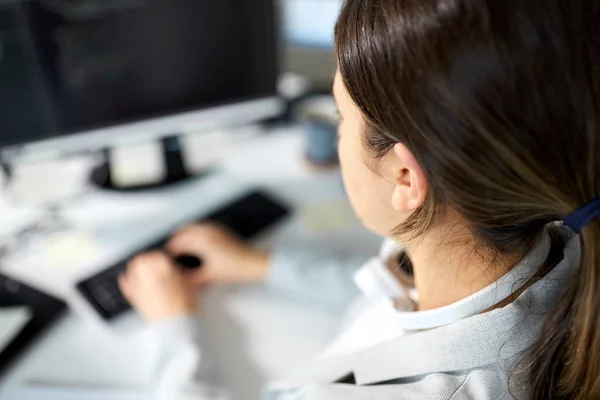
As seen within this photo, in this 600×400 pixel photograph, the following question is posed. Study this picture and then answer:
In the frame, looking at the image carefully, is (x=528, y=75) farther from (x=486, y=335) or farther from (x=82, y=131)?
(x=82, y=131)

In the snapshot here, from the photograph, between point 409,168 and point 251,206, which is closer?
point 409,168

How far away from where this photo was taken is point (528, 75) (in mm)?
444

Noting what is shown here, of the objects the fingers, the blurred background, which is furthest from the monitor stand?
the fingers

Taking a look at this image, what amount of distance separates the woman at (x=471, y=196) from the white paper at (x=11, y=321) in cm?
24

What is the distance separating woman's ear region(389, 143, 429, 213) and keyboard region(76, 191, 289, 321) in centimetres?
50

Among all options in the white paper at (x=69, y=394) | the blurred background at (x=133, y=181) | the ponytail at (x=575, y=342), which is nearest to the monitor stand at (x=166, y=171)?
the blurred background at (x=133, y=181)

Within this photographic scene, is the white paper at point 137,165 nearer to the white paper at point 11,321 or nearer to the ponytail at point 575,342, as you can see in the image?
the white paper at point 11,321

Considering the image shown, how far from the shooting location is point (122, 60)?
1.02 meters

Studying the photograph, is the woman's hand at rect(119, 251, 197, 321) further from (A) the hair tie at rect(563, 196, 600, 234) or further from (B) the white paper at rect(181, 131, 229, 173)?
(A) the hair tie at rect(563, 196, 600, 234)

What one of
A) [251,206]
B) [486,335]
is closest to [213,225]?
[251,206]

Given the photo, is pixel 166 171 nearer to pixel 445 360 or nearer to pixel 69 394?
pixel 69 394

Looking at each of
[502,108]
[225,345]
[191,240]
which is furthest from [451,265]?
[191,240]

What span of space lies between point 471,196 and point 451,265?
0.14 m

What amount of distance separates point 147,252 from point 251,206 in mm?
235
